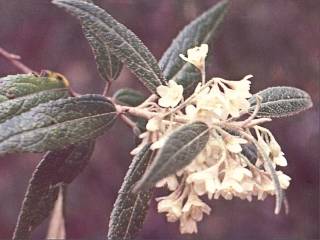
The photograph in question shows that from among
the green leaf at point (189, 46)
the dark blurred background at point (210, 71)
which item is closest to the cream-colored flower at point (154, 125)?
the green leaf at point (189, 46)

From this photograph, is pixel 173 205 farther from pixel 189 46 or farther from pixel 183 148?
pixel 189 46

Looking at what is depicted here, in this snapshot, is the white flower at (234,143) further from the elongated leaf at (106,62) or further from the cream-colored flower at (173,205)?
the elongated leaf at (106,62)

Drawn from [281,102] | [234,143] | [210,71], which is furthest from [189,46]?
[210,71]

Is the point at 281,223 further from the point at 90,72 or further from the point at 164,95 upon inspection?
the point at 164,95

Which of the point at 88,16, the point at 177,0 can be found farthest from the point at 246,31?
the point at 88,16

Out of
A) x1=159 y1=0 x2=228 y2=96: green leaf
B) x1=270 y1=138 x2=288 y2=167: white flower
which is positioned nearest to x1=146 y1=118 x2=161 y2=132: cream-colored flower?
x1=270 y1=138 x2=288 y2=167: white flower
